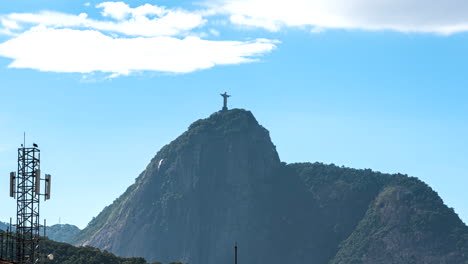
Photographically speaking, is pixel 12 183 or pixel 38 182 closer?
pixel 12 183

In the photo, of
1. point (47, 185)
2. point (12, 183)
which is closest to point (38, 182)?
point (47, 185)

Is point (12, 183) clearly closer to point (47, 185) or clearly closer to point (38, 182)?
point (38, 182)

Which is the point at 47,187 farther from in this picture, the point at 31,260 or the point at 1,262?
the point at 1,262

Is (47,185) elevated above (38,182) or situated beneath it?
situated beneath

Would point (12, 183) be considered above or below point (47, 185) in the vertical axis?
above

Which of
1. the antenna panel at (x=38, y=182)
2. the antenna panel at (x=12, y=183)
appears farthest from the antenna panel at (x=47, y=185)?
the antenna panel at (x=12, y=183)

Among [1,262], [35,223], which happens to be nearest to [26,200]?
[35,223]

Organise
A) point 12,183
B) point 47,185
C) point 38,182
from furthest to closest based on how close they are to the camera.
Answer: point 47,185 → point 38,182 → point 12,183

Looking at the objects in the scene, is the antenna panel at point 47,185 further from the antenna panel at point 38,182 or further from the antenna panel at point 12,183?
the antenna panel at point 12,183

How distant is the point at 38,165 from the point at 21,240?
10.2m

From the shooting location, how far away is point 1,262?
98.4m

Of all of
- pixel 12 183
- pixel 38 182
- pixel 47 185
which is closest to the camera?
pixel 12 183

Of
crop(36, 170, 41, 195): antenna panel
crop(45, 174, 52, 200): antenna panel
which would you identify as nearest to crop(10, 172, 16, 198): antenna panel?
crop(36, 170, 41, 195): antenna panel

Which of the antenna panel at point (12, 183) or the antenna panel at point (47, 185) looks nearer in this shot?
the antenna panel at point (12, 183)
